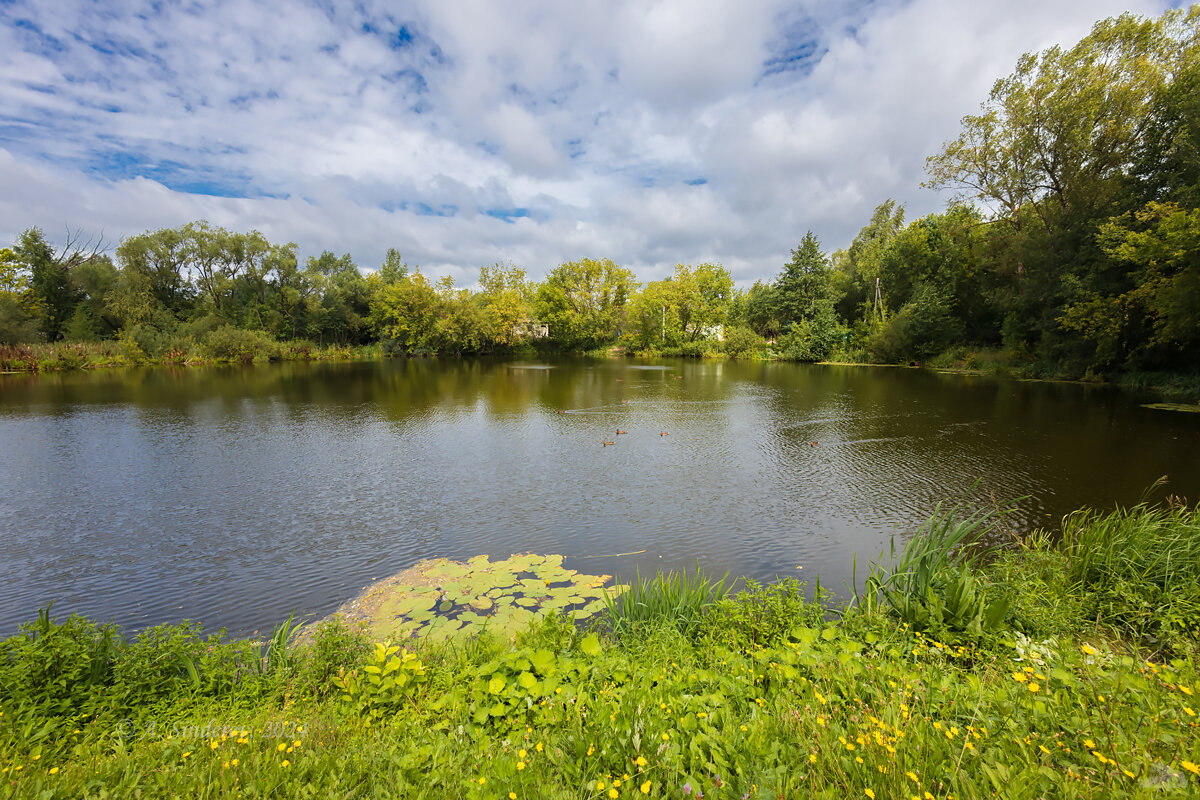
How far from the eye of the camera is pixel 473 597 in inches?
246

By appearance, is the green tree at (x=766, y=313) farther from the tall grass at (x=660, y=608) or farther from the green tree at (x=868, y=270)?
the tall grass at (x=660, y=608)

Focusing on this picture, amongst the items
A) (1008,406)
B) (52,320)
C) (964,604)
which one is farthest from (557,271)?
(964,604)

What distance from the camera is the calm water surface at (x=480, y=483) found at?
7051mm

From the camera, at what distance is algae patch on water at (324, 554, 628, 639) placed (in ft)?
18.4

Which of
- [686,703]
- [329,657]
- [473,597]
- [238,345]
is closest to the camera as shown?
[686,703]

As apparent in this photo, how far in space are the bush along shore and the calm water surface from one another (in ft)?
7.01

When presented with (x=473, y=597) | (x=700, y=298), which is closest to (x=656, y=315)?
(x=700, y=298)

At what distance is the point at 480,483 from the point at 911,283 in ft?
143

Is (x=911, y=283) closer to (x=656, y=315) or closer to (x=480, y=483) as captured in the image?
(x=656, y=315)

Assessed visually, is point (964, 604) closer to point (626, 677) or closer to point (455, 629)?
point (626, 677)

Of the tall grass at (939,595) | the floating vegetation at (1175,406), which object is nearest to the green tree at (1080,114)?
the floating vegetation at (1175,406)

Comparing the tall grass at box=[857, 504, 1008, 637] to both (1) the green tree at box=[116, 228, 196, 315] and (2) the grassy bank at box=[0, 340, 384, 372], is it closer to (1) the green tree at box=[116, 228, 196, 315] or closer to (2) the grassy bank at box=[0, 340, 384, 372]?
(2) the grassy bank at box=[0, 340, 384, 372]

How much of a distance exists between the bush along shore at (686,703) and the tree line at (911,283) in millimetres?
21178

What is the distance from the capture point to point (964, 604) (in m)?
4.22
